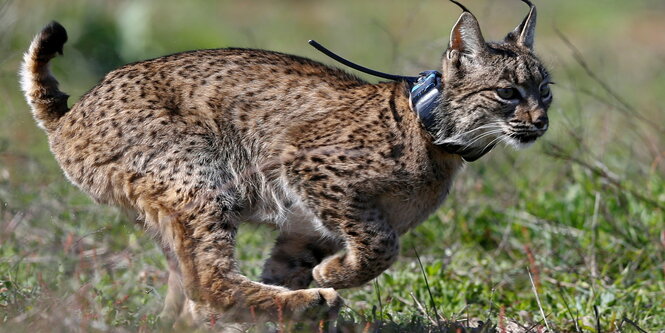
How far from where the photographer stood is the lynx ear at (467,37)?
5465 millimetres

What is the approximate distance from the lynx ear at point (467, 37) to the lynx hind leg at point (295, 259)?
54.5 inches

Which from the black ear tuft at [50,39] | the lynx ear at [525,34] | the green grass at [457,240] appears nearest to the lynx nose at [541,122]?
the lynx ear at [525,34]

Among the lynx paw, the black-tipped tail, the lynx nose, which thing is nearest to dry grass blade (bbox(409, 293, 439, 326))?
the lynx paw

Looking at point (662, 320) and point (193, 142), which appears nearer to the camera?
point (193, 142)

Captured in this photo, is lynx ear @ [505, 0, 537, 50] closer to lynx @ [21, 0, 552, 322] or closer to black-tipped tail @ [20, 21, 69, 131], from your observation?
lynx @ [21, 0, 552, 322]

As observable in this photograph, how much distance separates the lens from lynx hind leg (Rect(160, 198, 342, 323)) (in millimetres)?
5188

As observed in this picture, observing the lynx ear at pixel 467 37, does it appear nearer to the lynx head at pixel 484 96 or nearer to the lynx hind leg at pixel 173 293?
the lynx head at pixel 484 96

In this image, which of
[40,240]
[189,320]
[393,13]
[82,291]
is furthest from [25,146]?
[393,13]

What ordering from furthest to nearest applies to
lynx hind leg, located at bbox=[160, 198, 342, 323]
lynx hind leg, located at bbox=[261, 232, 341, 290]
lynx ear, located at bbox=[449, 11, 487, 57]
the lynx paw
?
lynx hind leg, located at bbox=[261, 232, 341, 290], lynx ear, located at bbox=[449, 11, 487, 57], lynx hind leg, located at bbox=[160, 198, 342, 323], the lynx paw

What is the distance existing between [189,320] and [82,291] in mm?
995

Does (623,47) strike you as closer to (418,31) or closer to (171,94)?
(418,31)

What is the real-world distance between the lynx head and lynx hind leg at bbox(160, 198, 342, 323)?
1.22 meters

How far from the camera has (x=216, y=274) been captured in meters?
5.27

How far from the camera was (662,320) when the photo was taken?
18.8 ft
